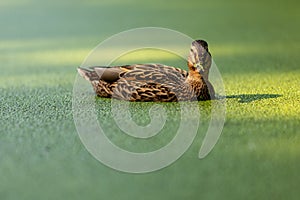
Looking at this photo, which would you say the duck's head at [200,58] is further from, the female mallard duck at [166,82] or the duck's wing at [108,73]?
the duck's wing at [108,73]

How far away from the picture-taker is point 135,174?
81.9 inches

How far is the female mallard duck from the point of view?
2.77 metres

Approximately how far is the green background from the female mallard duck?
8 cm

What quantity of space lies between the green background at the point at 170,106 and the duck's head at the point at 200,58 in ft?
0.47

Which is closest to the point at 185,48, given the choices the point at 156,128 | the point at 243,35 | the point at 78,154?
the point at 243,35

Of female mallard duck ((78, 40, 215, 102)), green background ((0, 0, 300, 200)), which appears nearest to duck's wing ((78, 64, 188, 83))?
female mallard duck ((78, 40, 215, 102))

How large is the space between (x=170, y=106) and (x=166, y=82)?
0.36 ft

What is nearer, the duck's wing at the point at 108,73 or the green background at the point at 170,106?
the green background at the point at 170,106

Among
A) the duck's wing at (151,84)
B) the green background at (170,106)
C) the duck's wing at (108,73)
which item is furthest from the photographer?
the duck's wing at (108,73)

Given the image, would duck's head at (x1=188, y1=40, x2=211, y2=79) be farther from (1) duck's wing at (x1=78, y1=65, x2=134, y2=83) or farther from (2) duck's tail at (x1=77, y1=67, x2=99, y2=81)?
(2) duck's tail at (x1=77, y1=67, x2=99, y2=81)

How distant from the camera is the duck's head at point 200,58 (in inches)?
109

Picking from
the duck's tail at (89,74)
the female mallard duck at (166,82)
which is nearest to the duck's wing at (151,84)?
the female mallard duck at (166,82)

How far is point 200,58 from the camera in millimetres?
2787

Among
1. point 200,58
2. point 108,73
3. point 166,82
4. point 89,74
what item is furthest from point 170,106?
point 89,74
